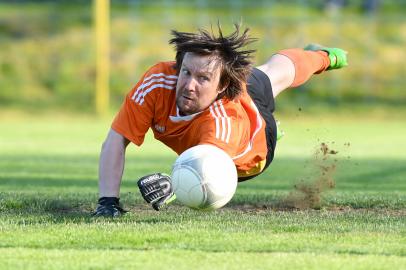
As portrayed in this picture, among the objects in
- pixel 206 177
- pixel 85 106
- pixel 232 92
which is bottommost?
pixel 85 106

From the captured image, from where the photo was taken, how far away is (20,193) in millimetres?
8398

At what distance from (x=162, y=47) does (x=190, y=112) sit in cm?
2163

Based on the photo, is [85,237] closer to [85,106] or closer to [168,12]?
[85,106]

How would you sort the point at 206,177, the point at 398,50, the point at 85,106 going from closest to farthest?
1. the point at 206,177
2. the point at 85,106
3. the point at 398,50

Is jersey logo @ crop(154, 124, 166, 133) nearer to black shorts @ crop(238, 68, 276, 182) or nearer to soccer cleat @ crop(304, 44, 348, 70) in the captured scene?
black shorts @ crop(238, 68, 276, 182)

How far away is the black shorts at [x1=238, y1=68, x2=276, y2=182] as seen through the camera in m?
7.56

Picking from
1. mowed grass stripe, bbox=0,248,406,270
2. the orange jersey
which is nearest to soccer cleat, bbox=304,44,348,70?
the orange jersey

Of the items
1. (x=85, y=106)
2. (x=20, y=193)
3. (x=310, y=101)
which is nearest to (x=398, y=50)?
(x=310, y=101)

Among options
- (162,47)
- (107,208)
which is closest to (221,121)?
(107,208)

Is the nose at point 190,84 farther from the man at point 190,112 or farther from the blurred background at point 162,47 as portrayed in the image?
the blurred background at point 162,47

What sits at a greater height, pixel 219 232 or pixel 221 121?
pixel 221 121

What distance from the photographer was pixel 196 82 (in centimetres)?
657

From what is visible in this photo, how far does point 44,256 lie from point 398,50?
24484 mm

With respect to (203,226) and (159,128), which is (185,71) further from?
(203,226)
